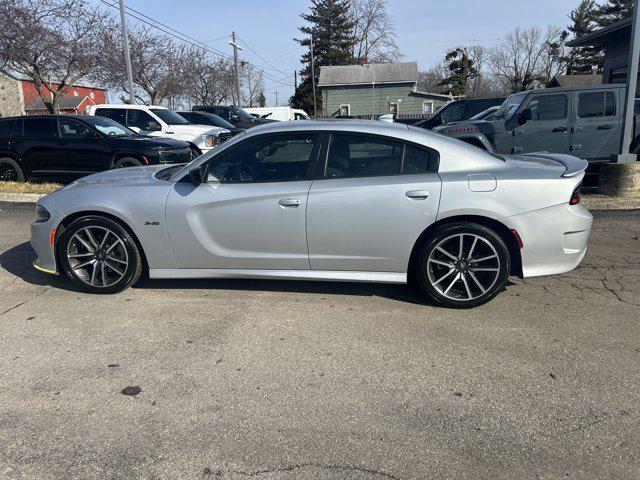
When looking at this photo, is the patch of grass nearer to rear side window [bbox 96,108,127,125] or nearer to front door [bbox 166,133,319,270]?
rear side window [bbox 96,108,127,125]

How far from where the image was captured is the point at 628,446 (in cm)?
248

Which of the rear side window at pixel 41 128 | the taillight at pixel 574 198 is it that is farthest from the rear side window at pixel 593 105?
the rear side window at pixel 41 128

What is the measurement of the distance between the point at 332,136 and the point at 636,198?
20.4ft

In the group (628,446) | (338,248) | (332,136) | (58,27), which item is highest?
(58,27)

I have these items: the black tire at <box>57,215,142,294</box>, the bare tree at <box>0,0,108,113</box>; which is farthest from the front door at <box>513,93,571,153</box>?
the bare tree at <box>0,0,108,113</box>

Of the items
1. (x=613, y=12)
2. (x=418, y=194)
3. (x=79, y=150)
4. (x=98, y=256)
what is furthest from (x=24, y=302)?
(x=613, y=12)

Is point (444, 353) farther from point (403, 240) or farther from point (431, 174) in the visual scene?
point (431, 174)

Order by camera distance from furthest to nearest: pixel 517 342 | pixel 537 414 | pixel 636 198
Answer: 1. pixel 636 198
2. pixel 517 342
3. pixel 537 414

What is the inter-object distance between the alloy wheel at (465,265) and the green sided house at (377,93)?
4485 centimetres

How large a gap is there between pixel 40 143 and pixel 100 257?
267 inches

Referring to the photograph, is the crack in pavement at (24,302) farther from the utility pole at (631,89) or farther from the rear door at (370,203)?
the utility pole at (631,89)

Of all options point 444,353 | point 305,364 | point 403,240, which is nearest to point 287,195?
point 403,240

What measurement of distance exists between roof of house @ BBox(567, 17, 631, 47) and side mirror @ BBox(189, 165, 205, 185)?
1793 centimetres

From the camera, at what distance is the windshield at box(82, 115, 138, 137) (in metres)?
9.93
